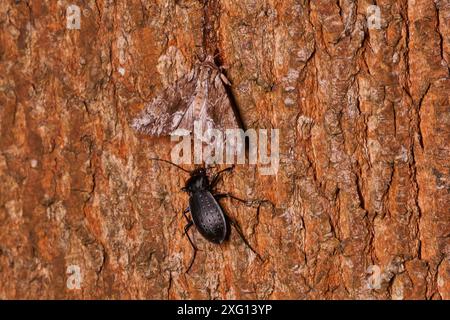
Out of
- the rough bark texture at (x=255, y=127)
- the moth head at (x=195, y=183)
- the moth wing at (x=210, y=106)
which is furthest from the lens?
the moth head at (x=195, y=183)

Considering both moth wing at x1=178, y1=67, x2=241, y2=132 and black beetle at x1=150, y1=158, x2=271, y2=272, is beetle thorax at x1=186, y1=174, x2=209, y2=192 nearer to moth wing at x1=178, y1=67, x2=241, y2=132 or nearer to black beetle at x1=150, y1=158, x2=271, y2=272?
black beetle at x1=150, y1=158, x2=271, y2=272

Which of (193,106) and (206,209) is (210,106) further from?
(206,209)

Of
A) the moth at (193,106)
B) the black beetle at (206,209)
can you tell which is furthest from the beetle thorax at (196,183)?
the moth at (193,106)

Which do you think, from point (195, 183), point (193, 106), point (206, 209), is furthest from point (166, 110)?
point (206, 209)

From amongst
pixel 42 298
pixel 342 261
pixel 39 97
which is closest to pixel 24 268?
pixel 42 298

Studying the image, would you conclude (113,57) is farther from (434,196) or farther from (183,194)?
(434,196)

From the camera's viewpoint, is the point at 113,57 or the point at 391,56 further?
the point at 113,57

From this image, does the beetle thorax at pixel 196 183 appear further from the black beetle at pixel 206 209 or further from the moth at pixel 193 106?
the moth at pixel 193 106
